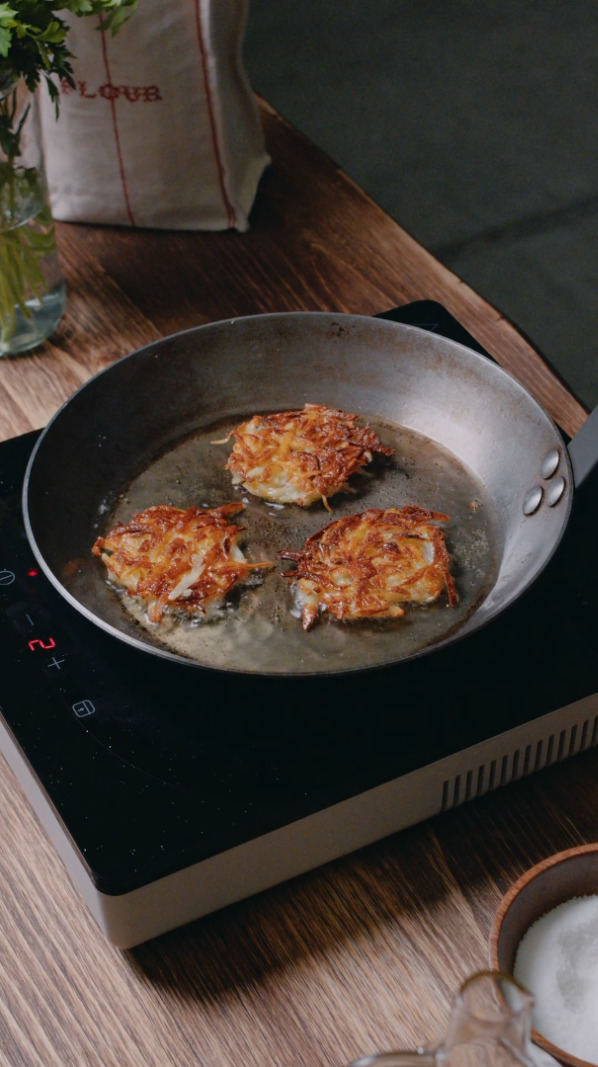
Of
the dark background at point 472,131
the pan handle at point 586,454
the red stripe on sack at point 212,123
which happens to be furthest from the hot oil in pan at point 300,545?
the dark background at point 472,131

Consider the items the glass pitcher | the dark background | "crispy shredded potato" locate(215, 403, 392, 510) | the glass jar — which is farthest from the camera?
the dark background

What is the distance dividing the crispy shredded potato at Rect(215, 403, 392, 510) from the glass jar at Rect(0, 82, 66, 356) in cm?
37

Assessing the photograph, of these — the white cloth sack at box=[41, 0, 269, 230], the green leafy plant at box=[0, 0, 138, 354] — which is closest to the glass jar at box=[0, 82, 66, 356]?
the green leafy plant at box=[0, 0, 138, 354]

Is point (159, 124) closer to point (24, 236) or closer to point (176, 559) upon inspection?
point (24, 236)

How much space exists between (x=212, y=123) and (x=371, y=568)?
28.3 inches

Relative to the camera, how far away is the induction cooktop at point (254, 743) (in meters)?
0.82

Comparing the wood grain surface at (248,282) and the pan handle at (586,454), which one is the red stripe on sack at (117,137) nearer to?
the wood grain surface at (248,282)

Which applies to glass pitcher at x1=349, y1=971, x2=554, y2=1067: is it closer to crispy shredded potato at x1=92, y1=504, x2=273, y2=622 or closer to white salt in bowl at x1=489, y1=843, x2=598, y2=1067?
white salt in bowl at x1=489, y1=843, x2=598, y2=1067

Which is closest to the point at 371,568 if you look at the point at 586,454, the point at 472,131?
the point at 586,454

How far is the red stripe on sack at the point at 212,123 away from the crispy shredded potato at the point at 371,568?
0.64m

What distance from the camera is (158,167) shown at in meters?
1.47

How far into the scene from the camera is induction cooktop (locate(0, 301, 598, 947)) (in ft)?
2.69

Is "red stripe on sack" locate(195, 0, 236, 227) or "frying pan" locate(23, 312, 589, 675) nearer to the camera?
"frying pan" locate(23, 312, 589, 675)

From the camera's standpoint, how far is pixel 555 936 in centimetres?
76
